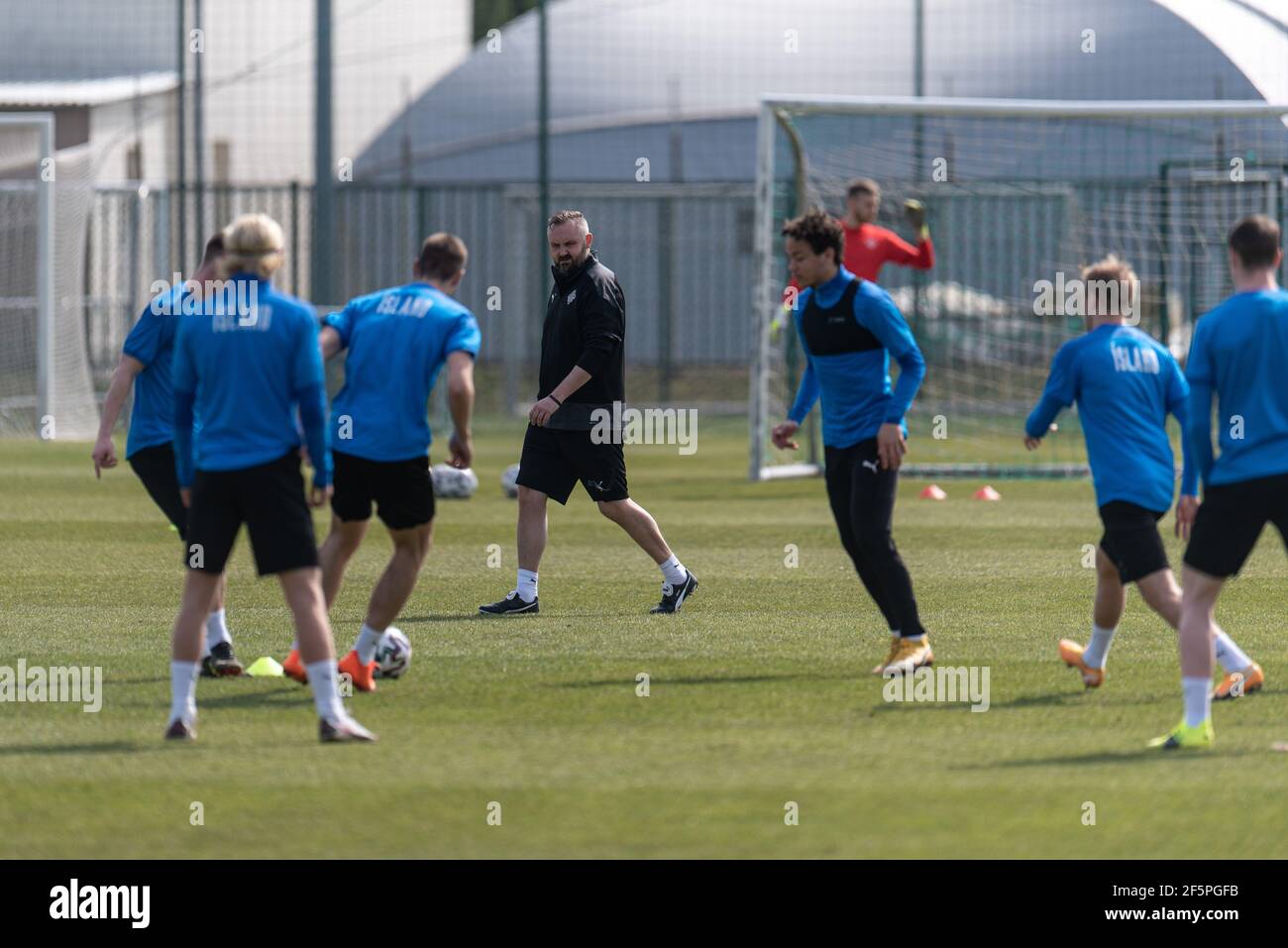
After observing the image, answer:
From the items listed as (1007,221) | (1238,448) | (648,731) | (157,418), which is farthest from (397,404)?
(1007,221)

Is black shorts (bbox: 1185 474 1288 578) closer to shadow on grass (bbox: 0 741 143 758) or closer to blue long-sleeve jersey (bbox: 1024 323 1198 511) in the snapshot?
blue long-sleeve jersey (bbox: 1024 323 1198 511)

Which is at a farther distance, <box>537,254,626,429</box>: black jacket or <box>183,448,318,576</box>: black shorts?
<box>537,254,626,429</box>: black jacket

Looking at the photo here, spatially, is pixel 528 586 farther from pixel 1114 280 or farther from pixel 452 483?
pixel 452 483

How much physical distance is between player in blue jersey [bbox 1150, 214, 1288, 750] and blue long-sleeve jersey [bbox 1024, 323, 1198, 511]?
2.10 feet

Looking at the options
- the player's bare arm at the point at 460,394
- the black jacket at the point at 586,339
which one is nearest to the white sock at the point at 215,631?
the player's bare arm at the point at 460,394

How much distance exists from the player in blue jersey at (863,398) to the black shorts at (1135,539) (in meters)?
1.03

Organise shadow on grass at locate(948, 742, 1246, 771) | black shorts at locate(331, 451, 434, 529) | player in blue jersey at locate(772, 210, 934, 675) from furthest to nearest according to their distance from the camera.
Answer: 1. player in blue jersey at locate(772, 210, 934, 675)
2. black shorts at locate(331, 451, 434, 529)
3. shadow on grass at locate(948, 742, 1246, 771)

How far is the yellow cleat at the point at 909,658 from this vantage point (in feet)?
27.1

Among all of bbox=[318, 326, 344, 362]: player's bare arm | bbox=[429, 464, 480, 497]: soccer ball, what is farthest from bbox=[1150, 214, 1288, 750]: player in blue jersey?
bbox=[429, 464, 480, 497]: soccer ball

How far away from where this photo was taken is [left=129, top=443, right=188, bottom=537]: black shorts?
8.85 m

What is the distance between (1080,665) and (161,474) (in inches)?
160

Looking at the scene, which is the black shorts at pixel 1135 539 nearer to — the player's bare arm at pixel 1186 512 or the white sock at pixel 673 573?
→ the player's bare arm at pixel 1186 512

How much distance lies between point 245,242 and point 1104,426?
3276mm
